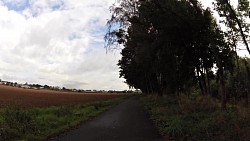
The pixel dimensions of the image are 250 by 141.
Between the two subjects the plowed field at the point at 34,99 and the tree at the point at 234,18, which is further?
the plowed field at the point at 34,99

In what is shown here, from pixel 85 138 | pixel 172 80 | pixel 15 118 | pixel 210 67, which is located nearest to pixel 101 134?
pixel 85 138

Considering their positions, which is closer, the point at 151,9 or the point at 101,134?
the point at 101,134

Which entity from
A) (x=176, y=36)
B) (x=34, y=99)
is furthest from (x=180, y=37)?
(x=34, y=99)

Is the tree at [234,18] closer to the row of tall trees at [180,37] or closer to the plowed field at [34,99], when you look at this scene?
the row of tall trees at [180,37]

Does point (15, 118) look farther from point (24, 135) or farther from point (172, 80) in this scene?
point (172, 80)

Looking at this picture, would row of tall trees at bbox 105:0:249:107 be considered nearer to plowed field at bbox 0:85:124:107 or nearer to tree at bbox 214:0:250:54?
tree at bbox 214:0:250:54

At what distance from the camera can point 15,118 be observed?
16.4 metres

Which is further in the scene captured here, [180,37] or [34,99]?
[34,99]

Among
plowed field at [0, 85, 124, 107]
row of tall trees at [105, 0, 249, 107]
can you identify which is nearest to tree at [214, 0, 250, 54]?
row of tall trees at [105, 0, 249, 107]

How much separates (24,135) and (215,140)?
7534 mm

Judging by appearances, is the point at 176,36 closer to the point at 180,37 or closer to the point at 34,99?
the point at 180,37

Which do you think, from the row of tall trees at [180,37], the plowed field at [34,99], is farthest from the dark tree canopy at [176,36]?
the plowed field at [34,99]

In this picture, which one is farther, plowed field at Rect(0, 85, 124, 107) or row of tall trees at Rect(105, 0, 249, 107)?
plowed field at Rect(0, 85, 124, 107)

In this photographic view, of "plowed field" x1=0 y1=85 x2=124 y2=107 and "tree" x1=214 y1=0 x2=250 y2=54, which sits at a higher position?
"tree" x1=214 y1=0 x2=250 y2=54
